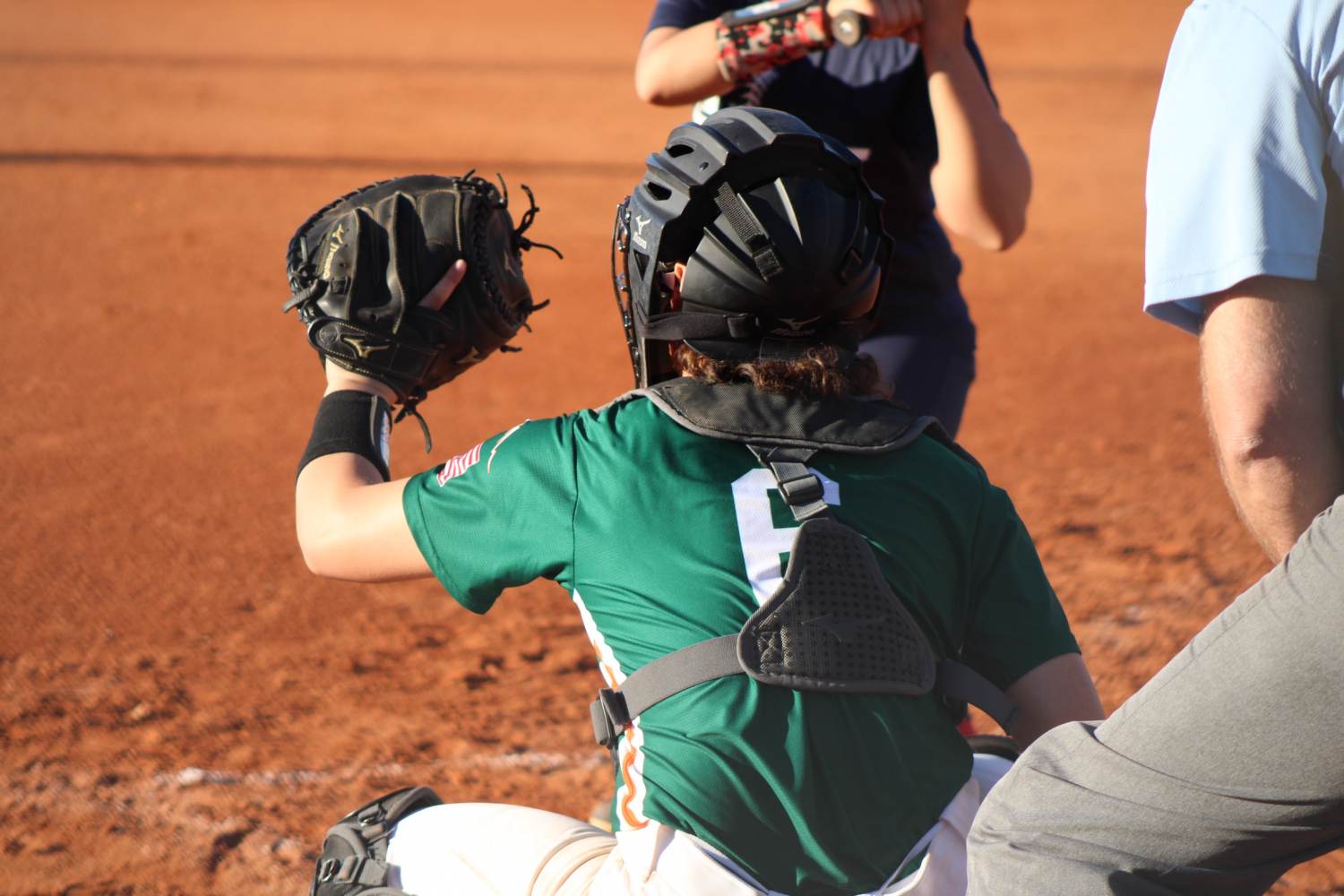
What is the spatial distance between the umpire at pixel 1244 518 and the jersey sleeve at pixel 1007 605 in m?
0.37

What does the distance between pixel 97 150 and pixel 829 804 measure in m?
11.5

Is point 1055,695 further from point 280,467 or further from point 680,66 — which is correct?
point 280,467

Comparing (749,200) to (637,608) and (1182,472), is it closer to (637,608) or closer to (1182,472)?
(637,608)

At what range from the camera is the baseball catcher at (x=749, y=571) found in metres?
1.59

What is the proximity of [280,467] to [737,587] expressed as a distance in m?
4.17

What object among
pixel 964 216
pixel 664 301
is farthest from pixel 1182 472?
pixel 664 301

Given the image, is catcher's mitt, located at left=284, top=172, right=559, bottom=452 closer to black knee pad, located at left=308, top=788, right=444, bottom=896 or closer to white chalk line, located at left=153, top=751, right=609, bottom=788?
black knee pad, located at left=308, top=788, right=444, bottom=896

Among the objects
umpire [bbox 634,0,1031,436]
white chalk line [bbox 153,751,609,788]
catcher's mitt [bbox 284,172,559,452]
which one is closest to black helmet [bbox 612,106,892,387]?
catcher's mitt [bbox 284,172,559,452]

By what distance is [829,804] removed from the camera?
1.59m

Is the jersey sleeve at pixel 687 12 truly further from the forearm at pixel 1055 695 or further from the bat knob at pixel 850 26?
the forearm at pixel 1055 695

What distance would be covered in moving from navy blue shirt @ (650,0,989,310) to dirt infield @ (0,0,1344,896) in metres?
1.66

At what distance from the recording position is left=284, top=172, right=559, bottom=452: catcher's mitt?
7.52 ft

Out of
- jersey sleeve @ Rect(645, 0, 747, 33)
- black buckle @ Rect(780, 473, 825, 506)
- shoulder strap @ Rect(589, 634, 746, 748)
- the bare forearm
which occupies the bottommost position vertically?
shoulder strap @ Rect(589, 634, 746, 748)

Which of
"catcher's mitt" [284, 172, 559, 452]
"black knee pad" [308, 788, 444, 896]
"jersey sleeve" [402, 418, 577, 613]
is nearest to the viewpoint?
"jersey sleeve" [402, 418, 577, 613]
